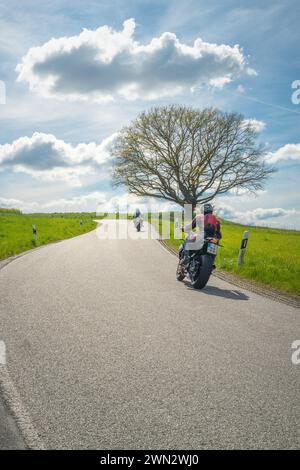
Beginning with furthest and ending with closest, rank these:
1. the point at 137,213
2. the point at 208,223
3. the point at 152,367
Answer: the point at 137,213 → the point at 208,223 → the point at 152,367

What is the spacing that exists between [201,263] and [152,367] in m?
4.54

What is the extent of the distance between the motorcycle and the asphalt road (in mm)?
506

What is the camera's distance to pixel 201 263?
8305 mm

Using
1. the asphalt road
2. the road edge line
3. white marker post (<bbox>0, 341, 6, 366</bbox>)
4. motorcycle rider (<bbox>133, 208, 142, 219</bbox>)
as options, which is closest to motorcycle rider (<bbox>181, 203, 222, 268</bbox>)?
the asphalt road

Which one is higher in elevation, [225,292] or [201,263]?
[201,263]

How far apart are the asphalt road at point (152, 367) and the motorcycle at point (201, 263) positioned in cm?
51

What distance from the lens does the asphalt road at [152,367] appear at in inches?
113

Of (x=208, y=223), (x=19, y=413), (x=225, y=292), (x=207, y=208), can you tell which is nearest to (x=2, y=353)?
(x=19, y=413)

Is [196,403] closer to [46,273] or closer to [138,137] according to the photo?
[46,273]

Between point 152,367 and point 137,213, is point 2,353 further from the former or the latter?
point 137,213

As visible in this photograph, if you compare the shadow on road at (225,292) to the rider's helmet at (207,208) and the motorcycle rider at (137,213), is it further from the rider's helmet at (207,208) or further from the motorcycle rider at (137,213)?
the motorcycle rider at (137,213)

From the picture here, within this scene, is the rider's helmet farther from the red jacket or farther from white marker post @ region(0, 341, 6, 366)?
white marker post @ region(0, 341, 6, 366)

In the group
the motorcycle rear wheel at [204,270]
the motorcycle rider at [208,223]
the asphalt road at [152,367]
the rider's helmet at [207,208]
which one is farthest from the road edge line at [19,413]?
the rider's helmet at [207,208]
